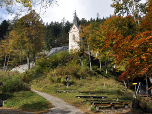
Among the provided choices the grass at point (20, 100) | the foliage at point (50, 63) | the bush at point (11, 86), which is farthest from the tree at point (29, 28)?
the grass at point (20, 100)

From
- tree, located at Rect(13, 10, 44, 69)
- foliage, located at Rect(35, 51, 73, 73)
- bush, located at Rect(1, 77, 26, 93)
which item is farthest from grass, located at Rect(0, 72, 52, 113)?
tree, located at Rect(13, 10, 44, 69)

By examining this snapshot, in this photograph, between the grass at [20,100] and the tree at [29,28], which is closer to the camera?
the grass at [20,100]

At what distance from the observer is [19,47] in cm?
3086

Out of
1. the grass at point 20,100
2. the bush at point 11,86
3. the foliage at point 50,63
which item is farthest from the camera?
the foliage at point 50,63

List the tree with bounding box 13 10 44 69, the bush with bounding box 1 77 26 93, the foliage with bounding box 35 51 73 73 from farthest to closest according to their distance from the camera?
1. the tree with bounding box 13 10 44 69
2. the foliage with bounding box 35 51 73 73
3. the bush with bounding box 1 77 26 93

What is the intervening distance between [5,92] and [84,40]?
17795 millimetres

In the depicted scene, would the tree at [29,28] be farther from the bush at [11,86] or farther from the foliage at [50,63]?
the bush at [11,86]

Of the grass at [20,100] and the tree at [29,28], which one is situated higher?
the tree at [29,28]

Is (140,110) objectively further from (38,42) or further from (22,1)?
(38,42)

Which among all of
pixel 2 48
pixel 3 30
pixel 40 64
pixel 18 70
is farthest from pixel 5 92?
pixel 3 30

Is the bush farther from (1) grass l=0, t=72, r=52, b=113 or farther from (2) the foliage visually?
(2) the foliage

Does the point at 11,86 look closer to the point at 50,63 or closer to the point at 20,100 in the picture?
the point at 20,100

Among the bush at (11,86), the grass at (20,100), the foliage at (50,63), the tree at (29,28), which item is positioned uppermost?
the tree at (29,28)

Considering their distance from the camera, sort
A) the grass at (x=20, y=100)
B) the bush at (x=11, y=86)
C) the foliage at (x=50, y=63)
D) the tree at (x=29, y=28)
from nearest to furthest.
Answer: the grass at (x=20, y=100) < the bush at (x=11, y=86) < the foliage at (x=50, y=63) < the tree at (x=29, y=28)
